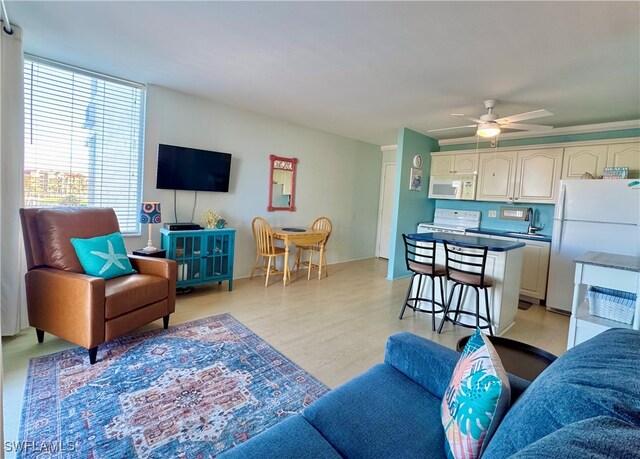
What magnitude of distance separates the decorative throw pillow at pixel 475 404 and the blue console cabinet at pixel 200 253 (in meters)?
3.25

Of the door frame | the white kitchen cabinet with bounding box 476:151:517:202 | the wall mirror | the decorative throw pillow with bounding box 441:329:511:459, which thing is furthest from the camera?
the door frame

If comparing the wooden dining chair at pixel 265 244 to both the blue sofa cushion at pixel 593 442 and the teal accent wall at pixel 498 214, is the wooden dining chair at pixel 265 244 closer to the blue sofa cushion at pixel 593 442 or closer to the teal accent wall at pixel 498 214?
the teal accent wall at pixel 498 214

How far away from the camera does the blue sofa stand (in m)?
0.56

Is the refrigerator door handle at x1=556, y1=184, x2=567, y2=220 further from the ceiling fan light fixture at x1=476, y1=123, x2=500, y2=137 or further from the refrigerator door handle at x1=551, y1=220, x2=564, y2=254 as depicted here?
the ceiling fan light fixture at x1=476, y1=123, x2=500, y2=137

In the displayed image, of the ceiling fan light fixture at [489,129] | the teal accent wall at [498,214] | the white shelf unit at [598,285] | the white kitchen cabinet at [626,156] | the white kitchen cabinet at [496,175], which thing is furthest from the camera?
the white kitchen cabinet at [496,175]

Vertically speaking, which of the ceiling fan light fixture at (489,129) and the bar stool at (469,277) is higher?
the ceiling fan light fixture at (489,129)

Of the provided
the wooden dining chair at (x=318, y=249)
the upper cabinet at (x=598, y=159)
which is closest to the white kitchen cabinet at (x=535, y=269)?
the upper cabinet at (x=598, y=159)

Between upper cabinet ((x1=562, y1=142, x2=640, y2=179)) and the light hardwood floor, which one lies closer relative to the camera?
the light hardwood floor

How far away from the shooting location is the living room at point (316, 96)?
2.05m

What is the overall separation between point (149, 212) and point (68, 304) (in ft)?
4.24

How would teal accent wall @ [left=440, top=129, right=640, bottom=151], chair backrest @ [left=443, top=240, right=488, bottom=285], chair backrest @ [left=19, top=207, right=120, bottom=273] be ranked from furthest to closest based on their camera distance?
teal accent wall @ [left=440, top=129, right=640, bottom=151] < chair backrest @ [left=443, top=240, right=488, bottom=285] < chair backrest @ [left=19, top=207, right=120, bottom=273]

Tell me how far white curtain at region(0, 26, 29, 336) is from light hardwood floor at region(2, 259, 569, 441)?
12.2 inches

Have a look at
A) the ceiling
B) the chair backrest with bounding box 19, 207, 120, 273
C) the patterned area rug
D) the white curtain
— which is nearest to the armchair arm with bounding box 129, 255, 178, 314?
the patterned area rug

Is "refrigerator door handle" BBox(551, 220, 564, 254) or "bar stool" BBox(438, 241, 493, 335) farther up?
"refrigerator door handle" BBox(551, 220, 564, 254)
